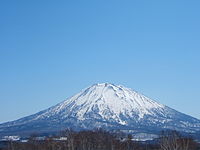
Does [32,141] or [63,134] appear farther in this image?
[63,134]

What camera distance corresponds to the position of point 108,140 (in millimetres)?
91312

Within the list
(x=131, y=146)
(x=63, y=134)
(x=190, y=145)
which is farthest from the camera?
(x=63, y=134)

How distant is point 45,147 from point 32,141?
36.6ft

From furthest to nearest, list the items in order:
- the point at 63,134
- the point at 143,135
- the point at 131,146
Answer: the point at 143,135 → the point at 63,134 → the point at 131,146

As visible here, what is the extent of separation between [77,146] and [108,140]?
6.60 meters

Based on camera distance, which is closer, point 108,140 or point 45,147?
point 45,147

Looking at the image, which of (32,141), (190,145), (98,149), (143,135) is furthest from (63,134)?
(143,135)

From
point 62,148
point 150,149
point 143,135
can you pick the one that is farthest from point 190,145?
point 143,135

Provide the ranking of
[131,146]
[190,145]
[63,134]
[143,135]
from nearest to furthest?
1. [190,145]
2. [131,146]
3. [63,134]
4. [143,135]

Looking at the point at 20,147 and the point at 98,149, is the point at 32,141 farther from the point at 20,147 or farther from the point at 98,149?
the point at 98,149

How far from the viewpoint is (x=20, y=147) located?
297 feet

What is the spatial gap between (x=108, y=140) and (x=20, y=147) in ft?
57.6

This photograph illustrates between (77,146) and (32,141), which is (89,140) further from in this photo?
(32,141)


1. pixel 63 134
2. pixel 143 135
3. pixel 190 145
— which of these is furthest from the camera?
pixel 143 135
